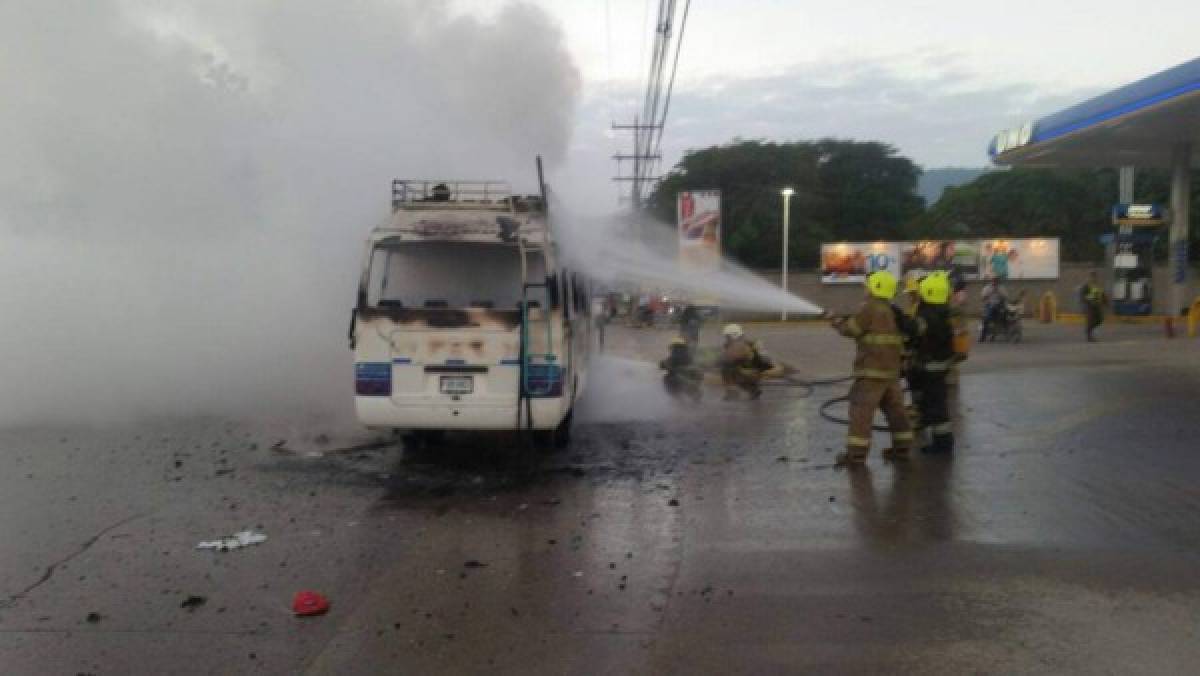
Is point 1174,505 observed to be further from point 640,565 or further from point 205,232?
point 205,232

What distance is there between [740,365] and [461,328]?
6780 millimetres

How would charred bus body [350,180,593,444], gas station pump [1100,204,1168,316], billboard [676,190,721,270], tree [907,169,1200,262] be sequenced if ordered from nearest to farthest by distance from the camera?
charred bus body [350,180,593,444], gas station pump [1100,204,1168,316], billboard [676,190,721,270], tree [907,169,1200,262]

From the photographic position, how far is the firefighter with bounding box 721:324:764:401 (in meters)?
14.3

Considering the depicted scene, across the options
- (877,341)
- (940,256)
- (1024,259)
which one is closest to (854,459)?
(877,341)

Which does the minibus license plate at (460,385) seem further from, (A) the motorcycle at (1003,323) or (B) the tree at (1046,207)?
(B) the tree at (1046,207)

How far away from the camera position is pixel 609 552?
6285 millimetres

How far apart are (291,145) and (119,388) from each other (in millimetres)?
3848

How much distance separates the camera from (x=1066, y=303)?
136 feet

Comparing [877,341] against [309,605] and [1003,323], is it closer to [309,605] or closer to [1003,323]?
[309,605]

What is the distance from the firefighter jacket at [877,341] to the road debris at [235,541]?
5.03 metres

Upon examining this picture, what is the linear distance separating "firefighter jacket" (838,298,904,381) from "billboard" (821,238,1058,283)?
114ft

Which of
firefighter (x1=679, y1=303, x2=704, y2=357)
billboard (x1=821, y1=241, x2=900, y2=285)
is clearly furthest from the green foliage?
firefighter (x1=679, y1=303, x2=704, y2=357)

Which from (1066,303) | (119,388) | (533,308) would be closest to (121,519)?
(533,308)

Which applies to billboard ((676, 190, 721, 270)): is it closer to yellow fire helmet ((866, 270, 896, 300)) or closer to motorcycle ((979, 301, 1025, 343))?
motorcycle ((979, 301, 1025, 343))
